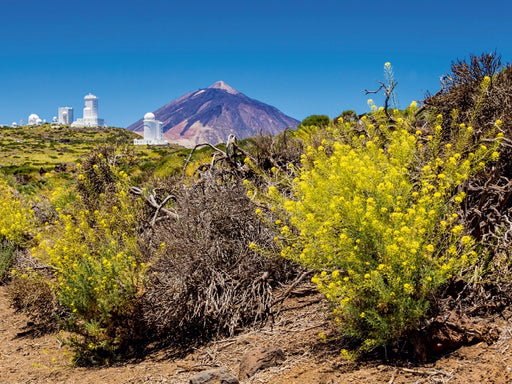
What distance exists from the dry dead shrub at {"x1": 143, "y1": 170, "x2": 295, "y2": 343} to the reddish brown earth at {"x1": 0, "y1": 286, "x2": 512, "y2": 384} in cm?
25

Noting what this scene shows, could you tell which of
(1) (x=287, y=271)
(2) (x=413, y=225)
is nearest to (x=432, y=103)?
(1) (x=287, y=271)

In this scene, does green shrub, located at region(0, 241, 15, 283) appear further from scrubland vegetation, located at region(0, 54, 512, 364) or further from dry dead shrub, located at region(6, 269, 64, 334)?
dry dead shrub, located at region(6, 269, 64, 334)

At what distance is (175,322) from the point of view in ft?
15.8

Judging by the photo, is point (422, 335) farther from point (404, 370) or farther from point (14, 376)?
point (14, 376)

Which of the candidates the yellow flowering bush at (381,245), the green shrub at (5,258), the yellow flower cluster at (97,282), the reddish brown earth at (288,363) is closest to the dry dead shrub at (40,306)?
the reddish brown earth at (288,363)

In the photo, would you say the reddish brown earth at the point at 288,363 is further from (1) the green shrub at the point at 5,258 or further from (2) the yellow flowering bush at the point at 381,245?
(1) the green shrub at the point at 5,258

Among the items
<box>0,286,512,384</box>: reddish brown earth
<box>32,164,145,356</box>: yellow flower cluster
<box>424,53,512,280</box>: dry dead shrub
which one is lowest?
<box>0,286,512,384</box>: reddish brown earth

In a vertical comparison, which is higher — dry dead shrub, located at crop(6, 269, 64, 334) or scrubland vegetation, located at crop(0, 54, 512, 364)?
scrubland vegetation, located at crop(0, 54, 512, 364)

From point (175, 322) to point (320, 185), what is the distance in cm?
219

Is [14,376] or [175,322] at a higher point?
[175,322]

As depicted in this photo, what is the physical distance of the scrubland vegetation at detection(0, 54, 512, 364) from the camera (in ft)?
10.5

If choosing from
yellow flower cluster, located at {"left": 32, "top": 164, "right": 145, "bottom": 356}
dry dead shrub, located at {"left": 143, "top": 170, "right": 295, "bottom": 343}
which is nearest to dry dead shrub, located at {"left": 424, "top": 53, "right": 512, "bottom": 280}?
dry dead shrub, located at {"left": 143, "top": 170, "right": 295, "bottom": 343}

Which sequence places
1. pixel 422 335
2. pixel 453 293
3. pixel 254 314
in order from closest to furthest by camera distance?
pixel 422 335 < pixel 453 293 < pixel 254 314

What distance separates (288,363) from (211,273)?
1.46 meters
